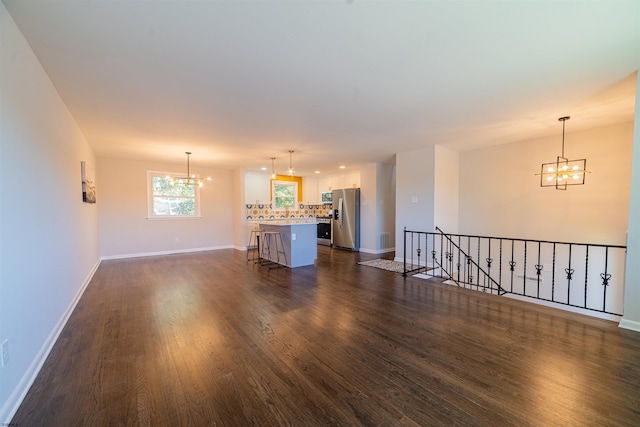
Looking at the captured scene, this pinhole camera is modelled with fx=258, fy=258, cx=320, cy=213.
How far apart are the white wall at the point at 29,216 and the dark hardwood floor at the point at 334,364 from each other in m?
0.22

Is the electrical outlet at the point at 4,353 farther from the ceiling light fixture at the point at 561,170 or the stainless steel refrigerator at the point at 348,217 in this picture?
the stainless steel refrigerator at the point at 348,217

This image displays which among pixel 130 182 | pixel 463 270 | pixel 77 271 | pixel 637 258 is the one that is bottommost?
pixel 463 270

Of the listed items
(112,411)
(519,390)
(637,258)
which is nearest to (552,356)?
(519,390)

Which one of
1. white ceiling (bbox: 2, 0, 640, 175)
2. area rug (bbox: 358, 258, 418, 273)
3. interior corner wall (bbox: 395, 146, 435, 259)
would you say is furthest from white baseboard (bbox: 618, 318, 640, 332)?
interior corner wall (bbox: 395, 146, 435, 259)

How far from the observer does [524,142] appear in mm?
4977

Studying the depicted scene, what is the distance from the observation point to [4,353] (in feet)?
5.17

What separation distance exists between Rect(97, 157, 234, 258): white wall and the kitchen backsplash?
36.3 inches

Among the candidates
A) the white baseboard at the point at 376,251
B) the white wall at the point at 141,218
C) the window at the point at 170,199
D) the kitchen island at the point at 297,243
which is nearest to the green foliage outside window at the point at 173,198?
the window at the point at 170,199

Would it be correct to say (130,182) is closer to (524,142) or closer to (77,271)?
(77,271)

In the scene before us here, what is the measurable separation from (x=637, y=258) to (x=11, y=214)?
5.14 metres

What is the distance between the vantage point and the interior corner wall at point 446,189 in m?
5.33

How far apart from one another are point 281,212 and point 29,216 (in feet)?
23.0

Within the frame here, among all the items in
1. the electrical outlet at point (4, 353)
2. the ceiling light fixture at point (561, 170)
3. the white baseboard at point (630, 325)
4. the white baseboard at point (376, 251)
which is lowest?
the white baseboard at point (376, 251)

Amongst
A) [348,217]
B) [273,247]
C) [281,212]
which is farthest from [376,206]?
[281,212]
